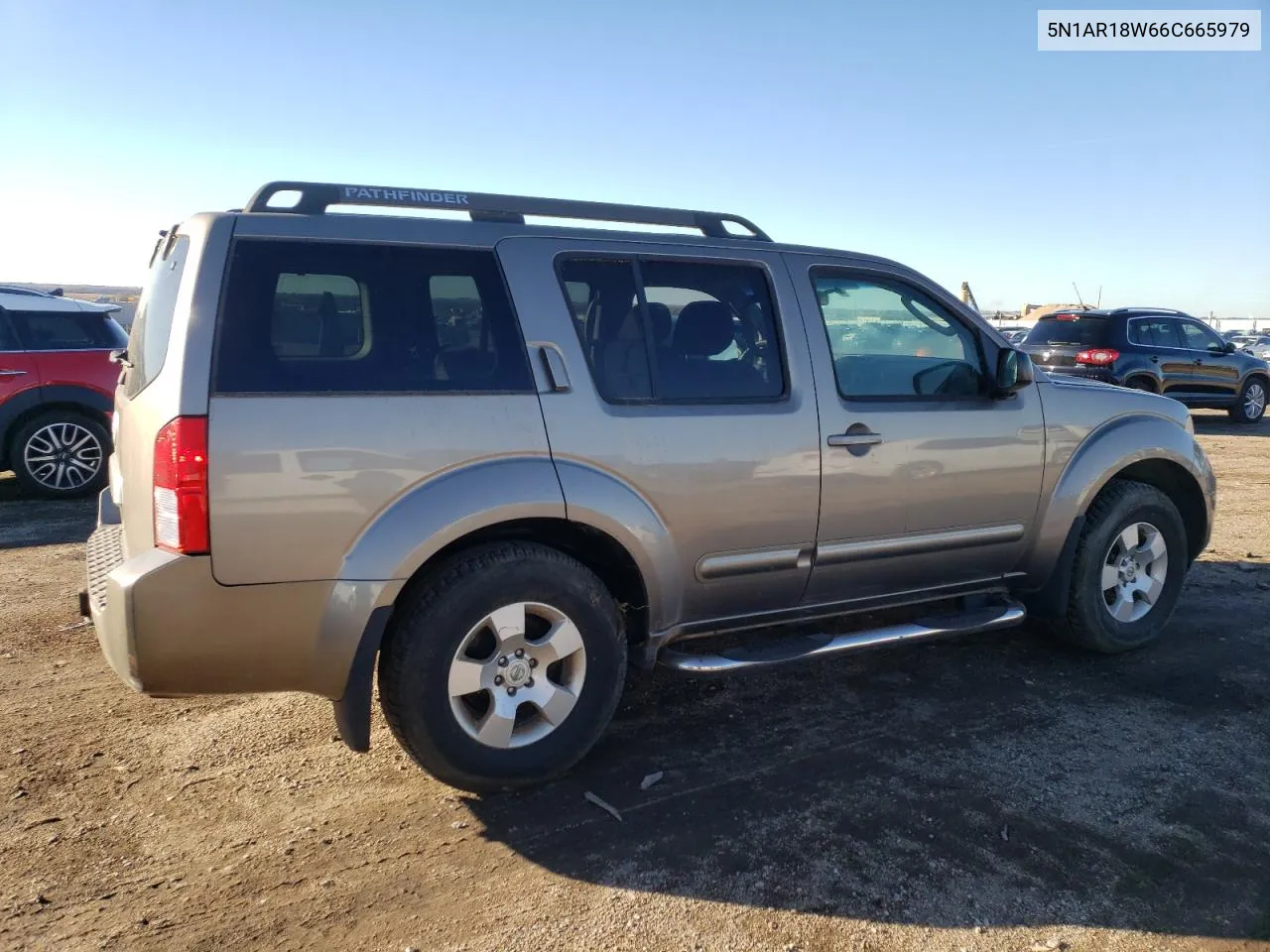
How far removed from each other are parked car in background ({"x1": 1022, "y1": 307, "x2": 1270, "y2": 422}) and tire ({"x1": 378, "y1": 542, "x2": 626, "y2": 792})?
11.4 metres

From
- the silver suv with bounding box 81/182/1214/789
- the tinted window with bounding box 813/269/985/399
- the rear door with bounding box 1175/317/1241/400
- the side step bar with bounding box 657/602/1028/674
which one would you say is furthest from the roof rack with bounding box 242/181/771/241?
the rear door with bounding box 1175/317/1241/400

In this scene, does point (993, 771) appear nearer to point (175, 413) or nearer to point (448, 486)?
point (448, 486)

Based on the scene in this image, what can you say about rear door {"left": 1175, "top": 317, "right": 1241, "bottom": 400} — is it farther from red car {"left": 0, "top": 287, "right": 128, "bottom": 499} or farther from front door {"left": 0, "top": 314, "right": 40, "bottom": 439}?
front door {"left": 0, "top": 314, "right": 40, "bottom": 439}

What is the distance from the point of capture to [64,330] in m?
8.45

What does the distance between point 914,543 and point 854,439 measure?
22.5 inches

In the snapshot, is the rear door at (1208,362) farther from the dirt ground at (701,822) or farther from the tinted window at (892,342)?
the tinted window at (892,342)

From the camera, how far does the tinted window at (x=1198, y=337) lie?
14.6 m

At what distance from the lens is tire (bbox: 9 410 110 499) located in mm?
8219

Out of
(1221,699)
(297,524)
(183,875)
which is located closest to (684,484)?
(297,524)

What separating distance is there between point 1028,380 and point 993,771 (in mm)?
1674

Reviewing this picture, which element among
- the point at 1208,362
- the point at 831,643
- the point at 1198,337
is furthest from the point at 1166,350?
the point at 831,643

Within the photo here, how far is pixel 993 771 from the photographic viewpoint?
3562mm

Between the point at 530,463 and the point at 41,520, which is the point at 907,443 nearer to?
the point at 530,463

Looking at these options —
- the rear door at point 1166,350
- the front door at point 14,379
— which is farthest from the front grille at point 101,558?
the rear door at point 1166,350
